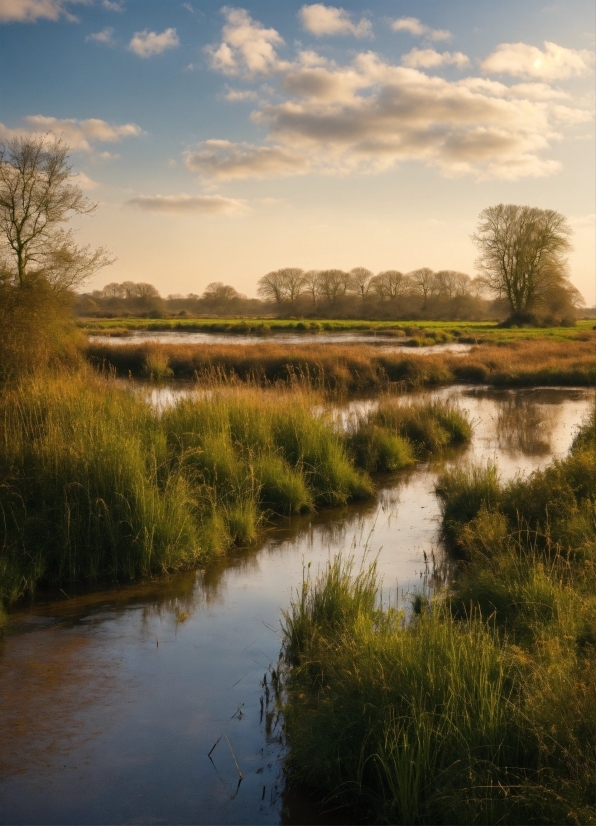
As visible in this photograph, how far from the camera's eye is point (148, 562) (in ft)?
23.4

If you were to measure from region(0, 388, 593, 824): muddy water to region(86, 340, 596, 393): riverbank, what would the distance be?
1399 cm

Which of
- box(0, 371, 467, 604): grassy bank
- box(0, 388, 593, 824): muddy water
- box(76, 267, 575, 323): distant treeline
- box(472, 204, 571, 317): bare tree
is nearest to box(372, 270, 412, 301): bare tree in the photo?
box(76, 267, 575, 323): distant treeline

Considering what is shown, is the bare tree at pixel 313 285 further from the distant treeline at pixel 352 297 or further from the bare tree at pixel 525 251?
the bare tree at pixel 525 251

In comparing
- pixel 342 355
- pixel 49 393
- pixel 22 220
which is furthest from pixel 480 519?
pixel 22 220

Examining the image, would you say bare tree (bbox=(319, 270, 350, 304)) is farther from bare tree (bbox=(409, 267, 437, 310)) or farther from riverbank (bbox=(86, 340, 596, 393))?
riverbank (bbox=(86, 340, 596, 393))

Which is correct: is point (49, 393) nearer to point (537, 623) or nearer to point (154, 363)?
point (537, 623)

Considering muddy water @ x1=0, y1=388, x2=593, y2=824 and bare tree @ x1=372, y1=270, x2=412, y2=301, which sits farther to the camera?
bare tree @ x1=372, y1=270, x2=412, y2=301

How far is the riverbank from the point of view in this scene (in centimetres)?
2294

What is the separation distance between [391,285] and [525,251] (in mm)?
20890

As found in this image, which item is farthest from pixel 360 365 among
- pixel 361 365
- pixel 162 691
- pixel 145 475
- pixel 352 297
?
pixel 352 297

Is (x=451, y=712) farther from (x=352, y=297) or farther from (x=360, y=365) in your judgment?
(x=352, y=297)

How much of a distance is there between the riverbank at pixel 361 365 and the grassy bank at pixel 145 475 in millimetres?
10534

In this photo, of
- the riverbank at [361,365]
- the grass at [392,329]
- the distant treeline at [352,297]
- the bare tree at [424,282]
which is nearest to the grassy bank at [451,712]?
the riverbank at [361,365]

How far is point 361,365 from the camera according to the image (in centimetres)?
2369
